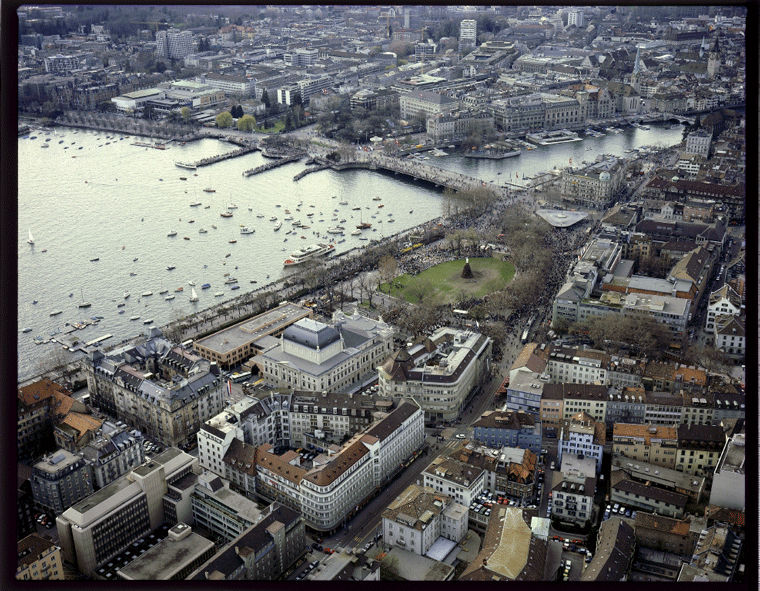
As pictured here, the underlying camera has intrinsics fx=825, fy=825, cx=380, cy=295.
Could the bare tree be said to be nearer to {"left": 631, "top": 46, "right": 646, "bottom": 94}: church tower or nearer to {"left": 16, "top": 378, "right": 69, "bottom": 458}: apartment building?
{"left": 16, "top": 378, "right": 69, "bottom": 458}: apartment building

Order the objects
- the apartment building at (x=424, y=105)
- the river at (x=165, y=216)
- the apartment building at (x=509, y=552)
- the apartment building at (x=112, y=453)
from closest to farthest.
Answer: the apartment building at (x=509, y=552) < the apartment building at (x=112, y=453) < the river at (x=165, y=216) < the apartment building at (x=424, y=105)

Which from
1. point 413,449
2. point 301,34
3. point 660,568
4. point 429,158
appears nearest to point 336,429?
point 413,449

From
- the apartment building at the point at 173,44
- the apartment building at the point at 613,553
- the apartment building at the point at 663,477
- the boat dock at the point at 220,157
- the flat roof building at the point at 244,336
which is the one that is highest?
the apartment building at the point at 173,44

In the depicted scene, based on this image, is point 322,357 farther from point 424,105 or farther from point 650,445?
point 424,105

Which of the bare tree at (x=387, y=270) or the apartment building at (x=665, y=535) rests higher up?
the bare tree at (x=387, y=270)

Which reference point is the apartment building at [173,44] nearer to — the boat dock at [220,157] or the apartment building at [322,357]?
the boat dock at [220,157]

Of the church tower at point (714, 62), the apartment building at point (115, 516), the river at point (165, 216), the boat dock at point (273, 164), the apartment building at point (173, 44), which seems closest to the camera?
the apartment building at point (115, 516)

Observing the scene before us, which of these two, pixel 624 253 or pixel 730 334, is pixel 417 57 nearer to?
pixel 624 253

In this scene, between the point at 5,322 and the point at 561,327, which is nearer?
the point at 5,322

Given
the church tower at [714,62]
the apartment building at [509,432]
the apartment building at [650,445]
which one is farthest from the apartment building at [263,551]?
the church tower at [714,62]
